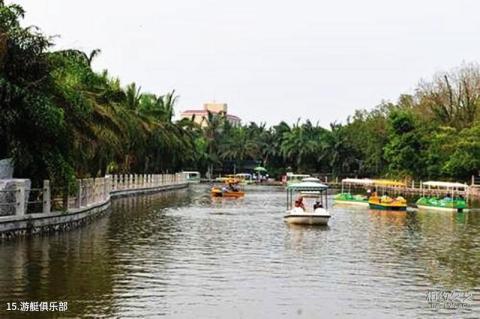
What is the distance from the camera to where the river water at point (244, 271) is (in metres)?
12.9

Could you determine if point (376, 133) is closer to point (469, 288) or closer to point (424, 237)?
point (424, 237)

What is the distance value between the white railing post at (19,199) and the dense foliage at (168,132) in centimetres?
126

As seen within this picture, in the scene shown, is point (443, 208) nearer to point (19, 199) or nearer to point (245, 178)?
point (19, 199)

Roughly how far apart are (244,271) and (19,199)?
845cm

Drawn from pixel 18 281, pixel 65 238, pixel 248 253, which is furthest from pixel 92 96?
pixel 18 281

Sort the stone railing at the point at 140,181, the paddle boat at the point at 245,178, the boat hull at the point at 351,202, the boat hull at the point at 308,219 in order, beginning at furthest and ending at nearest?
the paddle boat at the point at 245,178
the stone railing at the point at 140,181
the boat hull at the point at 351,202
the boat hull at the point at 308,219

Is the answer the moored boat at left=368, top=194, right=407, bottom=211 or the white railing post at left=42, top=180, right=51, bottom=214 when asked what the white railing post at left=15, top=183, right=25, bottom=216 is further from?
the moored boat at left=368, top=194, right=407, bottom=211

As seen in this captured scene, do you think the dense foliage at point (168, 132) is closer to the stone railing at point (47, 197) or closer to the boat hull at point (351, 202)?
the stone railing at point (47, 197)

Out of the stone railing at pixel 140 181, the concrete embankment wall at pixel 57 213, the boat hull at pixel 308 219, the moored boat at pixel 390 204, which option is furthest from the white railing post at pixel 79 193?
the stone railing at pixel 140 181

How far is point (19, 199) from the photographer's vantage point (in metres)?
22.0

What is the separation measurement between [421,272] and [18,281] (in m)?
9.03

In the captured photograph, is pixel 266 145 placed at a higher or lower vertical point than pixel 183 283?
higher

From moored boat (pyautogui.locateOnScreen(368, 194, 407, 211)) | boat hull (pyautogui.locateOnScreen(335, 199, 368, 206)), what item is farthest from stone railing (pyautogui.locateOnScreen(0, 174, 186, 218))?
boat hull (pyautogui.locateOnScreen(335, 199, 368, 206))

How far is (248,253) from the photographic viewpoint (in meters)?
20.6
